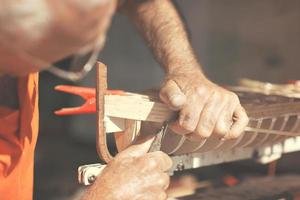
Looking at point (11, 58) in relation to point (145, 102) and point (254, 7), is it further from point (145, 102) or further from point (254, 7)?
point (254, 7)

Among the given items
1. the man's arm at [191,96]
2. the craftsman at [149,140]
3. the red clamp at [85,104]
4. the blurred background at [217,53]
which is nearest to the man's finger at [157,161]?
the craftsman at [149,140]

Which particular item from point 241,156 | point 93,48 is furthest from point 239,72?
point 93,48

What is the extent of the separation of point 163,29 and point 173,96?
58 centimetres

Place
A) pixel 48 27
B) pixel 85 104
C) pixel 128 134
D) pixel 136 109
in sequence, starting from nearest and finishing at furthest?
1. pixel 48 27
2. pixel 136 109
3. pixel 128 134
4. pixel 85 104

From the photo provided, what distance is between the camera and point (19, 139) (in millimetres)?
2227

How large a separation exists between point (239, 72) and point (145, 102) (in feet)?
14.1

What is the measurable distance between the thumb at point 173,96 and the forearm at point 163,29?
289 mm

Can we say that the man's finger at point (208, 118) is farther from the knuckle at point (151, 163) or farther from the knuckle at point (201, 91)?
the knuckle at point (151, 163)

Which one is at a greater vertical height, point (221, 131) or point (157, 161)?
point (221, 131)

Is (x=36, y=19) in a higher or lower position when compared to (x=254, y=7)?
lower

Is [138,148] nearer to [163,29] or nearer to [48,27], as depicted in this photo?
[163,29]

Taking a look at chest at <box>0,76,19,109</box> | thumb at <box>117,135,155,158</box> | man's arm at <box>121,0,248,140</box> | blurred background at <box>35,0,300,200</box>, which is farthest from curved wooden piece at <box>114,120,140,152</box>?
blurred background at <box>35,0,300,200</box>

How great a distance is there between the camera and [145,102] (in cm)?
212

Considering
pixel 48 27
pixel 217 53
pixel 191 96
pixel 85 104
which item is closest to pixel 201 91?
pixel 191 96
